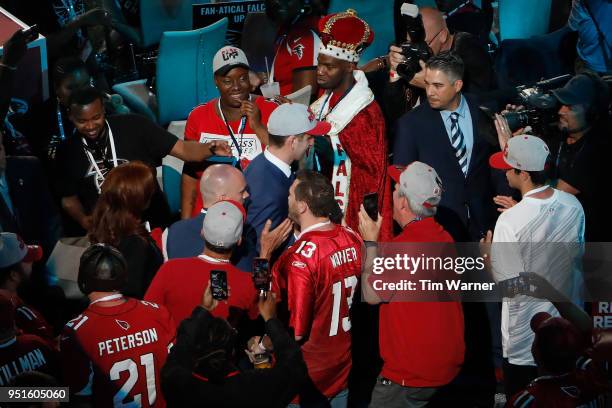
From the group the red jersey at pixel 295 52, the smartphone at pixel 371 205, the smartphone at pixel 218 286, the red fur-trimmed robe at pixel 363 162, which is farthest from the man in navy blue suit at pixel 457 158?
the smartphone at pixel 218 286

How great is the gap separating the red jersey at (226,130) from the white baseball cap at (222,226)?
4.81 feet

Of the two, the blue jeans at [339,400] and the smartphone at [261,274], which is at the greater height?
the smartphone at [261,274]

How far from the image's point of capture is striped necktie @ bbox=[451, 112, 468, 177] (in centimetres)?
591

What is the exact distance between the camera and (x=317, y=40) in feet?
22.8

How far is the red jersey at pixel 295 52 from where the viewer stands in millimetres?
6934

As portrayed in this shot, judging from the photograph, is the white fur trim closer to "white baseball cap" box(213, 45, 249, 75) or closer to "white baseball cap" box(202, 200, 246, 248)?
"white baseball cap" box(213, 45, 249, 75)

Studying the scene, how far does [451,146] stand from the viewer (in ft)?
19.3

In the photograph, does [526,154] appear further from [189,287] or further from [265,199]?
[189,287]

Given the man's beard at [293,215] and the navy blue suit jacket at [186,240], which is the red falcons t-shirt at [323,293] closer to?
the man's beard at [293,215]

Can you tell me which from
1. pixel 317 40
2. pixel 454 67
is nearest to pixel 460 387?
pixel 454 67

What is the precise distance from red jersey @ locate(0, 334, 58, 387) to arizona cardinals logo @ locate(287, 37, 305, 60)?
3426mm

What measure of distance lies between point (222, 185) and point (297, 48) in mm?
2216

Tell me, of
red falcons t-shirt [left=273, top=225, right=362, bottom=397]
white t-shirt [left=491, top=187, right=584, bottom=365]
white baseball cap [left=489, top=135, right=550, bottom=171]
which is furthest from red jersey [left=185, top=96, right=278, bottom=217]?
white t-shirt [left=491, top=187, right=584, bottom=365]

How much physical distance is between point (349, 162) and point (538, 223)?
1.34 metres
